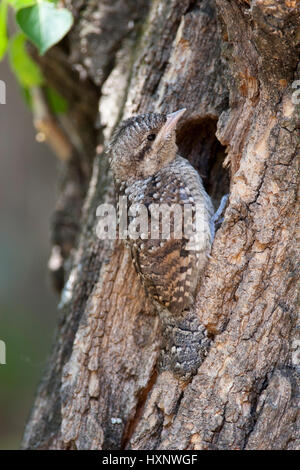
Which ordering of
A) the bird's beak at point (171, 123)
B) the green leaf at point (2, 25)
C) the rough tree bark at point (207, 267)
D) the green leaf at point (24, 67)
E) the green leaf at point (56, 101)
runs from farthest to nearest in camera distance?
the green leaf at point (56, 101), the green leaf at point (24, 67), the green leaf at point (2, 25), the bird's beak at point (171, 123), the rough tree bark at point (207, 267)

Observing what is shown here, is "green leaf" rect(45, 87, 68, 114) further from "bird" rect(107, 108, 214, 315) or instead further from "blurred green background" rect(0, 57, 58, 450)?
"blurred green background" rect(0, 57, 58, 450)

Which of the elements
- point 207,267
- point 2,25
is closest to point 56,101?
point 2,25

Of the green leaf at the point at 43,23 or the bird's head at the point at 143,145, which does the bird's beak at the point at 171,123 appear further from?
the green leaf at the point at 43,23

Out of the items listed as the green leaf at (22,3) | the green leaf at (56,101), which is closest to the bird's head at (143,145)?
the green leaf at (22,3)

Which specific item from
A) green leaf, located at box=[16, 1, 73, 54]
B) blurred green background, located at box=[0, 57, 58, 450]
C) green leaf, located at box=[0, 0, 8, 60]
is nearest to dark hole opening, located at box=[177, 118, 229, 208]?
green leaf, located at box=[16, 1, 73, 54]

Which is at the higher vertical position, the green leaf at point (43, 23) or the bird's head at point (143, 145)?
the green leaf at point (43, 23)
